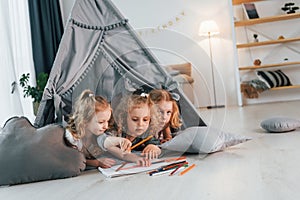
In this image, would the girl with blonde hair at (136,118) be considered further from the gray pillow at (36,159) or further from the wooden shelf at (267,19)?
the wooden shelf at (267,19)

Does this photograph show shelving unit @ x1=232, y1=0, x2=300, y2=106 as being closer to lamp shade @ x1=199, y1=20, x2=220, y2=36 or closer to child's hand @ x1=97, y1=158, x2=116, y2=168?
lamp shade @ x1=199, y1=20, x2=220, y2=36

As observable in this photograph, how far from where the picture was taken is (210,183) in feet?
4.41

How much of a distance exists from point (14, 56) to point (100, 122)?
2.81m

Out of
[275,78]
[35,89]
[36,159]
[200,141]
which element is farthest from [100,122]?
[275,78]

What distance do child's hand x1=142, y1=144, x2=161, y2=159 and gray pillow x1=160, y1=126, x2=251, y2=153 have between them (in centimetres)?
3

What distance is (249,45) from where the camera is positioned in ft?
14.3

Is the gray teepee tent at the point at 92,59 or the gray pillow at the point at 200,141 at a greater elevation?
the gray teepee tent at the point at 92,59

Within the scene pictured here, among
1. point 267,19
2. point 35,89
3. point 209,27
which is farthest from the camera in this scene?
point 209,27

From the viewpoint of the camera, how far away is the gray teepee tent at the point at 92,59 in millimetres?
1869

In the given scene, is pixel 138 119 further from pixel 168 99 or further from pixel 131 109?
pixel 168 99

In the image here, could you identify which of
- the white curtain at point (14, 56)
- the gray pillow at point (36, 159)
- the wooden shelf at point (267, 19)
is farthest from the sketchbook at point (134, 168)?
the wooden shelf at point (267, 19)

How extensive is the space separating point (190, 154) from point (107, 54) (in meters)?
0.65

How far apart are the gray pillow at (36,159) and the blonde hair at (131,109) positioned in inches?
9.7

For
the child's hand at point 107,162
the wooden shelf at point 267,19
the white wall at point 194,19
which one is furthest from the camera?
the white wall at point 194,19
